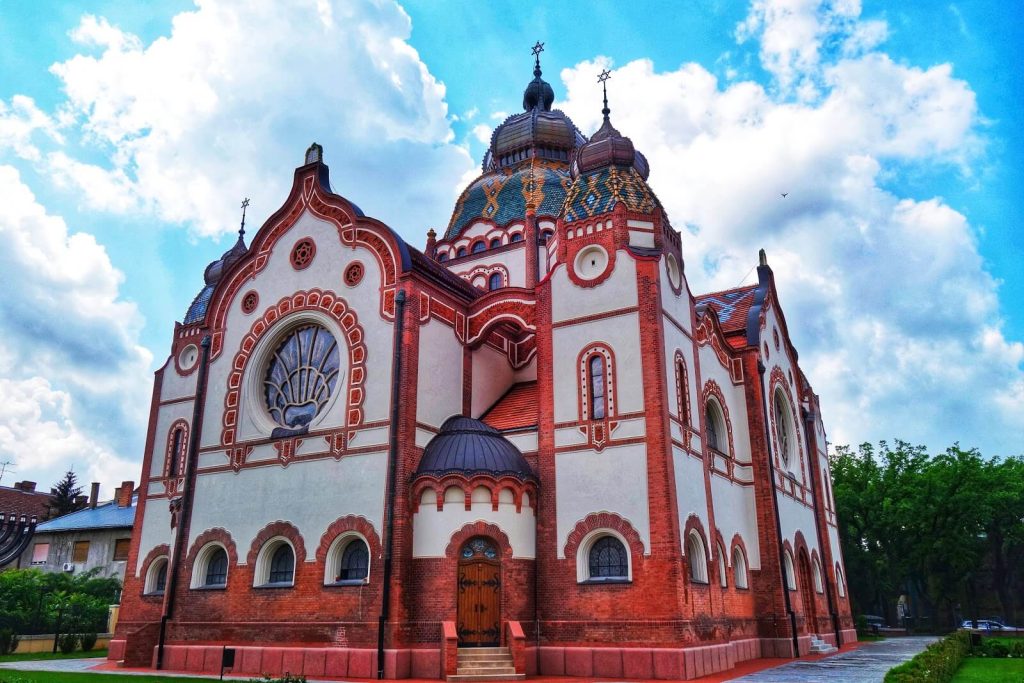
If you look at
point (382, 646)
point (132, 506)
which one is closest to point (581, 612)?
point (382, 646)

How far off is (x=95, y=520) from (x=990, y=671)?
38.4 metres

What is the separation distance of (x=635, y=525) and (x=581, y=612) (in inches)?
91.5

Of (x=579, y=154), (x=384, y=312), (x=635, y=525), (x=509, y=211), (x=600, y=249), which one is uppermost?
(x=509, y=211)

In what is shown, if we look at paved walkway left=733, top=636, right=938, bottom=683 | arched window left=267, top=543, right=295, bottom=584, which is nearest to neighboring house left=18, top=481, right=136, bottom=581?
arched window left=267, top=543, right=295, bottom=584

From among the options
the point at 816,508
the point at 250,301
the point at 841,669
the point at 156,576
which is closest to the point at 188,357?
the point at 250,301

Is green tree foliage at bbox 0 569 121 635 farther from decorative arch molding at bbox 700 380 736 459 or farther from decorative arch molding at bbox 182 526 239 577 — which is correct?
decorative arch molding at bbox 700 380 736 459

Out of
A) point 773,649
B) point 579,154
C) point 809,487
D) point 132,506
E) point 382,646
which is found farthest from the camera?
point 132,506

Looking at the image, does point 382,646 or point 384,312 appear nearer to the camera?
point 382,646

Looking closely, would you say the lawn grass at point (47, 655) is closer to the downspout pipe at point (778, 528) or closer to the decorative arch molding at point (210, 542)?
the decorative arch molding at point (210, 542)

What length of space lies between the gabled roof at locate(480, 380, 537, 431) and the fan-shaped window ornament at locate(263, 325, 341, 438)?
4539 millimetres

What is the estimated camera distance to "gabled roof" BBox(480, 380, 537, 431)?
21.6m

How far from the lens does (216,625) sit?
Result: 70.5 feet

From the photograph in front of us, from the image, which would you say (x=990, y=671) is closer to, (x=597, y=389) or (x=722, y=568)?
(x=722, y=568)

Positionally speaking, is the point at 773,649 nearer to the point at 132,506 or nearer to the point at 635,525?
the point at 635,525
